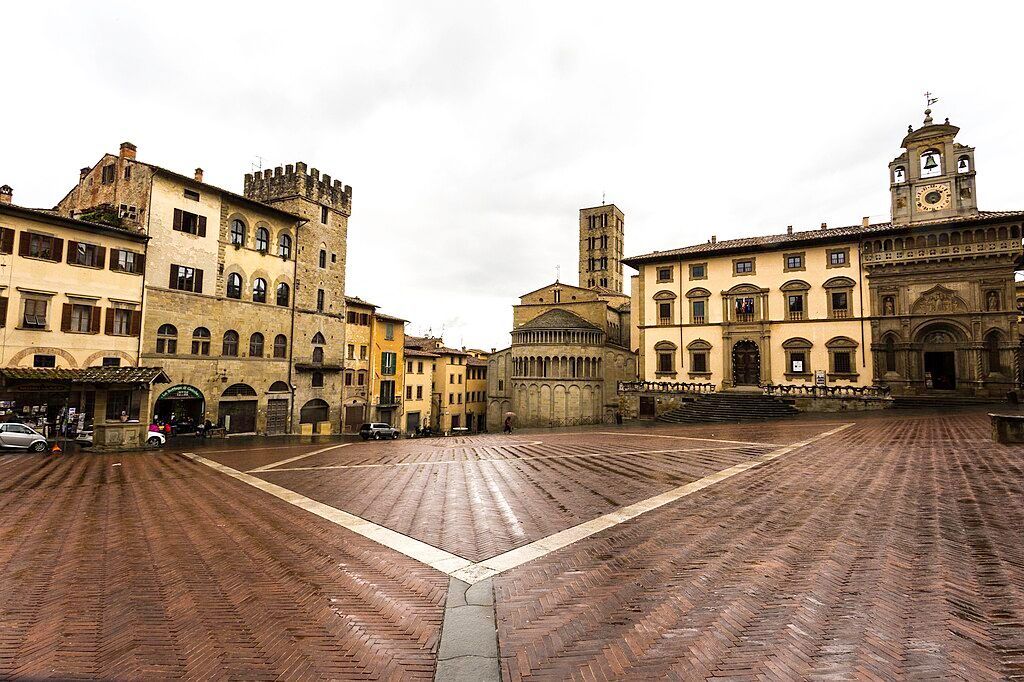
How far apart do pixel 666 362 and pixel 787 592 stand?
116 feet

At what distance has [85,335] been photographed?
922 inches

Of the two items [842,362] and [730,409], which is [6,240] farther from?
[842,362]

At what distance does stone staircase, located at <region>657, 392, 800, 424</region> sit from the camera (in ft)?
99.7

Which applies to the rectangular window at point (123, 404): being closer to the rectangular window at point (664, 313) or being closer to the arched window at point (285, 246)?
the arched window at point (285, 246)

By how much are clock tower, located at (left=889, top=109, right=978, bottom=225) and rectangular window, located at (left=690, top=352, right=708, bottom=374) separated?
15.5 meters

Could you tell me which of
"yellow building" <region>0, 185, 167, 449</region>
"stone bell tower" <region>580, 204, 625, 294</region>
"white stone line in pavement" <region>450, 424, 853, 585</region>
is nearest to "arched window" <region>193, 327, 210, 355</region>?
"yellow building" <region>0, 185, 167, 449</region>

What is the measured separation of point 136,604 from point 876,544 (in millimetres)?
9857

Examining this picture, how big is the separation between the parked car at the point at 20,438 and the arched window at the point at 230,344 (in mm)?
10111

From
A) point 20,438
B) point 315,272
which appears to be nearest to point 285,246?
point 315,272

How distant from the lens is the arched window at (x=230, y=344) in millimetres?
29281

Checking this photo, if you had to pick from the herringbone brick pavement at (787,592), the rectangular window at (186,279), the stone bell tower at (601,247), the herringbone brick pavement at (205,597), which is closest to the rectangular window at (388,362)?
the rectangular window at (186,279)

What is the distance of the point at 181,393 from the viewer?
1060 inches

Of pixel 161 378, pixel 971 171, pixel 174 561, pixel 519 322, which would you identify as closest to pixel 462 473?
pixel 174 561

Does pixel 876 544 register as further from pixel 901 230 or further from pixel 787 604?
pixel 901 230
